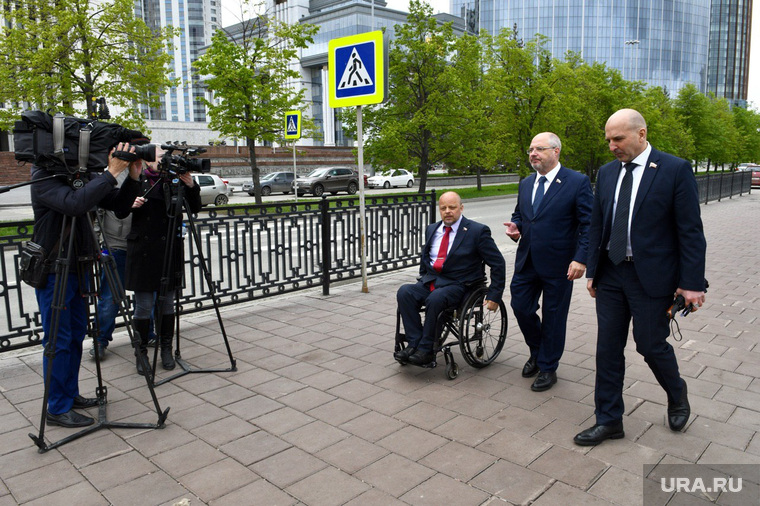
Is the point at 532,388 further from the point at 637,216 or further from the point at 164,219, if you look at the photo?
the point at 164,219

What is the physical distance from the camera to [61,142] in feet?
12.1

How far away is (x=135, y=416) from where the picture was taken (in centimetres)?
425

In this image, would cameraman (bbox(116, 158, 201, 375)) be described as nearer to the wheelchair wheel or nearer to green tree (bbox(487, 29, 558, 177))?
the wheelchair wheel

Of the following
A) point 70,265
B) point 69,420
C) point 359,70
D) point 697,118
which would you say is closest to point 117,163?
point 70,265

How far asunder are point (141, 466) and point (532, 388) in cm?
286

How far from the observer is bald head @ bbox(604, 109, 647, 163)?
3586 millimetres

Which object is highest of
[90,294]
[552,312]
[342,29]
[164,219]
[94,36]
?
[342,29]

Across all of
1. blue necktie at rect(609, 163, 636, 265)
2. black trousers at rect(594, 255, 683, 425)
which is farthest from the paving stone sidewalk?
blue necktie at rect(609, 163, 636, 265)

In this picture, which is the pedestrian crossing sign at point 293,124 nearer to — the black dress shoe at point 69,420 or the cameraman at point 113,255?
the cameraman at point 113,255

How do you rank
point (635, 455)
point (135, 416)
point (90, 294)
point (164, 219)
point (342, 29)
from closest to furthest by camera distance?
1. point (635, 455)
2. point (90, 294)
3. point (135, 416)
4. point (164, 219)
5. point (342, 29)

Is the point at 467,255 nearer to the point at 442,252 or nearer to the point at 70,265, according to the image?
the point at 442,252

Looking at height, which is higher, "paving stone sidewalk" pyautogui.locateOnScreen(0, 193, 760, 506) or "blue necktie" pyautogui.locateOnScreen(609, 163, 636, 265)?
"blue necktie" pyautogui.locateOnScreen(609, 163, 636, 265)

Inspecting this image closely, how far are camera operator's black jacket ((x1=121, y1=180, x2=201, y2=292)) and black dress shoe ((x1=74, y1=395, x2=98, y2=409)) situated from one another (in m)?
0.99

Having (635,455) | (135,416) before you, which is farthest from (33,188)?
(635,455)
